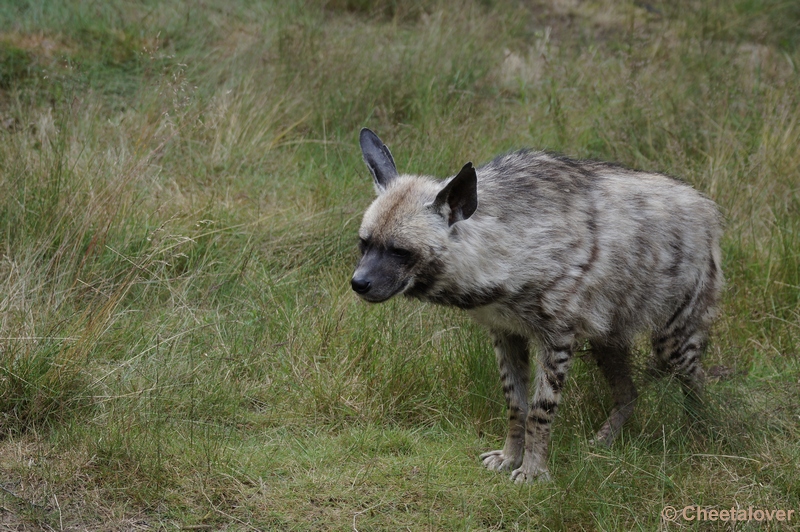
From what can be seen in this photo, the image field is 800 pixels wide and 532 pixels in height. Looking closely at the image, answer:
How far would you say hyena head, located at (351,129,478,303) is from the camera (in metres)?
4.09

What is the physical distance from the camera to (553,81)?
24.6ft

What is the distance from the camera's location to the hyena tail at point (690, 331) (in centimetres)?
493

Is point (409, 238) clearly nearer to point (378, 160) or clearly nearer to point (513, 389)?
point (378, 160)

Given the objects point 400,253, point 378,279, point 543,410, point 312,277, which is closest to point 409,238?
point 400,253

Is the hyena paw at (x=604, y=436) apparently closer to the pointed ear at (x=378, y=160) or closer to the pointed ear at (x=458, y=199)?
the pointed ear at (x=458, y=199)

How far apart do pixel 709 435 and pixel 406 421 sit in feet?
5.00

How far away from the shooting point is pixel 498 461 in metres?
4.64

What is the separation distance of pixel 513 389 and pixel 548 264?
30.6 inches

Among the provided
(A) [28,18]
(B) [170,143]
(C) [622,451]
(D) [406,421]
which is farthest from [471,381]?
(A) [28,18]

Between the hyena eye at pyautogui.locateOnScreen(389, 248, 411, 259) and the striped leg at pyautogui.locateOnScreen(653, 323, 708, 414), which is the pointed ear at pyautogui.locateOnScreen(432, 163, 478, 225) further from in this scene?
the striped leg at pyautogui.locateOnScreen(653, 323, 708, 414)

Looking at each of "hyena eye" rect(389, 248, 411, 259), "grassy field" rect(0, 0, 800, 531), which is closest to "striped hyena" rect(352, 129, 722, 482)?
"hyena eye" rect(389, 248, 411, 259)

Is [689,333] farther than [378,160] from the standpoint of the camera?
Yes

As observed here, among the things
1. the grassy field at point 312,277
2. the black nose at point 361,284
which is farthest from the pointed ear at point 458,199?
the grassy field at point 312,277

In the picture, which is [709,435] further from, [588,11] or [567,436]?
[588,11]
